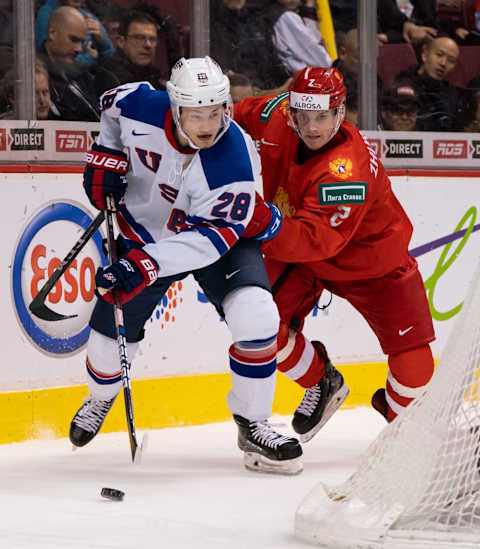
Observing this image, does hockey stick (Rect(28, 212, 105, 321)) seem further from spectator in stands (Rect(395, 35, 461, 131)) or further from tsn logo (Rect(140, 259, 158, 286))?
spectator in stands (Rect(395, 35, 461, 131))

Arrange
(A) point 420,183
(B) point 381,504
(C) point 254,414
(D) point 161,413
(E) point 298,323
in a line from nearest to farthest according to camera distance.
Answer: (B) point 381,504 → (C) point 254,414 → (E) point 298,323 → (D) point 161,413 → (A) point 420,183

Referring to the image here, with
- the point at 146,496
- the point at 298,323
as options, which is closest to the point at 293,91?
the point at 298,323

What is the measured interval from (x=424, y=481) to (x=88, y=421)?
1.28 metres

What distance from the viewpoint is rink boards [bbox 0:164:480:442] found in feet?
12.4

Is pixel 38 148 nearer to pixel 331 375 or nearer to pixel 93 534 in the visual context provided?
pixel 331 375

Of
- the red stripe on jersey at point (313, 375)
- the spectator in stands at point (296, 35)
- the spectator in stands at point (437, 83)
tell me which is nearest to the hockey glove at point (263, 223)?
the red stripe on jersey at point (313, 375)

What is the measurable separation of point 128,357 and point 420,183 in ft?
5.91

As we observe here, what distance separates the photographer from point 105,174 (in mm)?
3314

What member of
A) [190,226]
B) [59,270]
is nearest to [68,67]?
[59,270]

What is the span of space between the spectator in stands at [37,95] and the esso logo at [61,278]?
349 mm

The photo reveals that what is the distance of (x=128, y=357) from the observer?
3.41m

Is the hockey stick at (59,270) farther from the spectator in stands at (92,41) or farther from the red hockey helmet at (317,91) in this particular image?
the spectator in stands at (92,41)

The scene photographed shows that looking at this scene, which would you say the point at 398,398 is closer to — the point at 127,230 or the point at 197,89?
the point at 127,230

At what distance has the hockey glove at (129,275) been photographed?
306 cm
